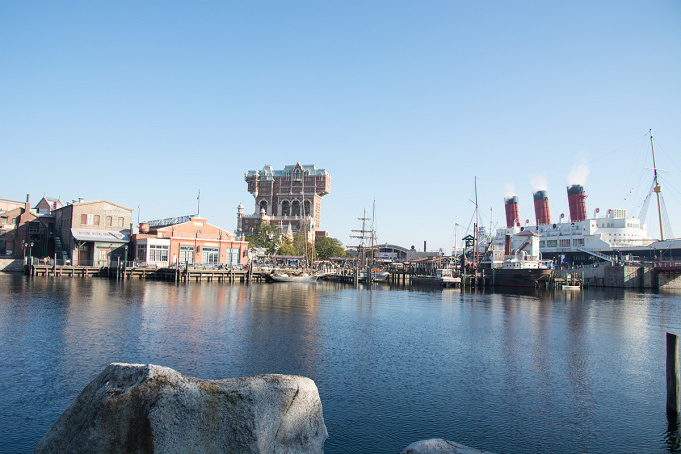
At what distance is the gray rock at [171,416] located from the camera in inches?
274

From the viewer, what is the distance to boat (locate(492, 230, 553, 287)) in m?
78.9

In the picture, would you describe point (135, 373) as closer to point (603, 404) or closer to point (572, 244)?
point (603, 404)

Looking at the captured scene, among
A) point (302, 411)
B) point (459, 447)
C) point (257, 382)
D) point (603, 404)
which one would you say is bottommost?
point (603, 404)

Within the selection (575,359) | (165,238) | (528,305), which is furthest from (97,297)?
(528,305)

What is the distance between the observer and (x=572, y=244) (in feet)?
342

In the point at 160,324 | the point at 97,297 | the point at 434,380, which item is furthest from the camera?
the point at 97,297

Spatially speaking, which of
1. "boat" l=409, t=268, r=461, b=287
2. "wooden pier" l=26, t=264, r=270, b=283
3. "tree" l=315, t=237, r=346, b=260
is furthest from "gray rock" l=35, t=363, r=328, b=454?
"tree" l=315, t=237, r=346, b=260

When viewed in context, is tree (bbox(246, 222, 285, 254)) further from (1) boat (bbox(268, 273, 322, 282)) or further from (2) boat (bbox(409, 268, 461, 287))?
(2) boat (bbox(409, 268, 461, 287))

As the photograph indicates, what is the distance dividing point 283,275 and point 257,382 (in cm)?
7414

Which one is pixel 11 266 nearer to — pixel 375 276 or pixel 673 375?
pixel 375 276

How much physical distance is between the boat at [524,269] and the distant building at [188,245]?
4628cm

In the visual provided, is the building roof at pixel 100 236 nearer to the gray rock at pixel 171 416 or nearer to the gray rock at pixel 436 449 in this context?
the gray rock at pixel 171 416

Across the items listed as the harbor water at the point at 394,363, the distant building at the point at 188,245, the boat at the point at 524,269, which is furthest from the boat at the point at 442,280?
the harbor water at the point at 394,363

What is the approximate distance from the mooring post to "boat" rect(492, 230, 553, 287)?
66443 mm
